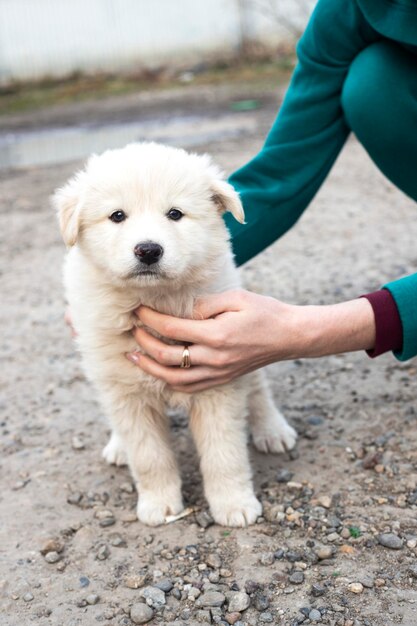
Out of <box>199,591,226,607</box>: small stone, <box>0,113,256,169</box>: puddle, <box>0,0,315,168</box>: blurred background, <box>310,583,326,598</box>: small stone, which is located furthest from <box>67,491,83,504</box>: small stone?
<box>0,0,315,168</box>: blurred background

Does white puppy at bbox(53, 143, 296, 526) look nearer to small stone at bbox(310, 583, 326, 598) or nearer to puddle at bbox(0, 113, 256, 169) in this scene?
small stone at bbox(310, 583, 326, 598)

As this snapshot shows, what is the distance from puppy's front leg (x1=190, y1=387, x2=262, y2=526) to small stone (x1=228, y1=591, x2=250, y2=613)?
0.31 m

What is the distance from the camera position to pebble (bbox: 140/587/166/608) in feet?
5.80

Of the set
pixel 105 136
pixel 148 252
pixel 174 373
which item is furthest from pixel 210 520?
pixel 105 136

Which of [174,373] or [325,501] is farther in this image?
[325,501]

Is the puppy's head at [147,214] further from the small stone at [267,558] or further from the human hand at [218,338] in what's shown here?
the small stone at [267,558]

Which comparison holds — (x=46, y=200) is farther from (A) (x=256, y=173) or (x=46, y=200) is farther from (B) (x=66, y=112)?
(B) (x=66, y=112)

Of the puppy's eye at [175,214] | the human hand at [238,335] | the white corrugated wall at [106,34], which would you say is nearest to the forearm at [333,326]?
the human hand at [238,335]

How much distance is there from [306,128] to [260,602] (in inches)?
63.2

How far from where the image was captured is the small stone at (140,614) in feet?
5.62

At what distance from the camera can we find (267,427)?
7.88 ft

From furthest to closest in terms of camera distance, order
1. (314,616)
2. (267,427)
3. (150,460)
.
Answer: (267,427), (150,460), (314,616)

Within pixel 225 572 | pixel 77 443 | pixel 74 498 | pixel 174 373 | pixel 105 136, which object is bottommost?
pixel 105 136

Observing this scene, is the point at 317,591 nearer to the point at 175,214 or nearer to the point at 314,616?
the point at 314,616
